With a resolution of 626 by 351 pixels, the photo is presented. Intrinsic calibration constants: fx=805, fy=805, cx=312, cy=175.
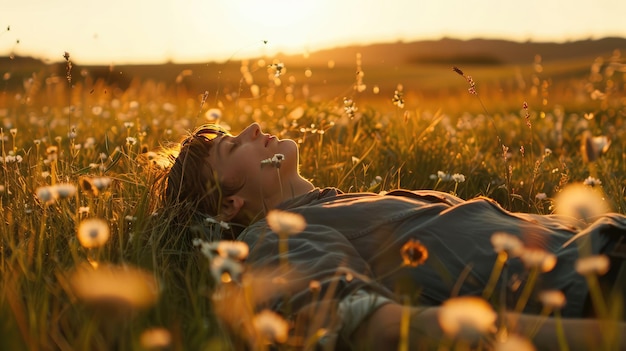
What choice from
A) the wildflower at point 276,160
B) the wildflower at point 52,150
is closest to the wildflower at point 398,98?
the wildflower at point 276,160

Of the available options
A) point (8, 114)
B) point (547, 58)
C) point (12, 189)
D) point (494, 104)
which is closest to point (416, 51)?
point (547, 58)

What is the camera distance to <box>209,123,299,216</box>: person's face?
3219 millimetres

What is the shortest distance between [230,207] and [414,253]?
140 cm

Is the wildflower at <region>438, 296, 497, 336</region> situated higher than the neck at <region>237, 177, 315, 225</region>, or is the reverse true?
the wildflower at <region>438, 296, 497, 336</region>

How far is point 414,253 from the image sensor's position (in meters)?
2.00

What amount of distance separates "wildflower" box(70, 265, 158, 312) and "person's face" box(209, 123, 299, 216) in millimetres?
780

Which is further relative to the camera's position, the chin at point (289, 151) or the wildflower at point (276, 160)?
the chin at point (289, 151)

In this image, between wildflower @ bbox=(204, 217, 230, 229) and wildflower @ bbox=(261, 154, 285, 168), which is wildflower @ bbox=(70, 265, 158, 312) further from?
wildflower @ bbox=(261, 154, 285, 168)

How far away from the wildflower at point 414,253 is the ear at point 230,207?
1.33 metres

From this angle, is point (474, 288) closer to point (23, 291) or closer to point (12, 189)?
point (23, 291)

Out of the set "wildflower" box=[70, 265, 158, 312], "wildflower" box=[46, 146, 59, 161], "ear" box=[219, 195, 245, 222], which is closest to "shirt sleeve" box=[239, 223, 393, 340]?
"wildflower" box=[70, 265, 158, 312]

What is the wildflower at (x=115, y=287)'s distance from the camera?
5.43 feet

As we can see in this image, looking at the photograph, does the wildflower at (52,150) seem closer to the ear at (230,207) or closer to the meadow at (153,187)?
the meadow at (153,187)

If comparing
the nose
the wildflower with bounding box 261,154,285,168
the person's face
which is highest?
the nose
